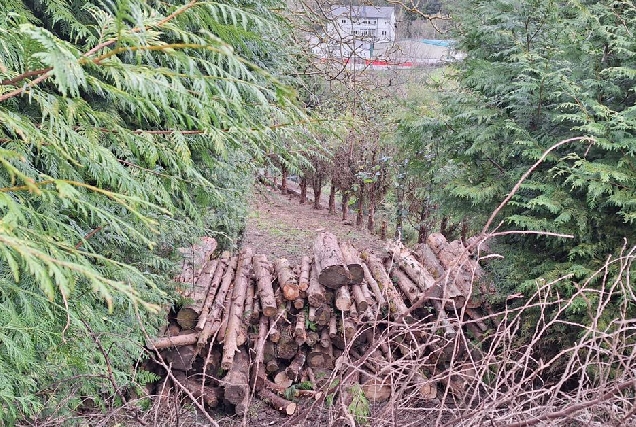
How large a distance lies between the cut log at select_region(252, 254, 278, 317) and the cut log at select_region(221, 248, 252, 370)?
153 millimetres

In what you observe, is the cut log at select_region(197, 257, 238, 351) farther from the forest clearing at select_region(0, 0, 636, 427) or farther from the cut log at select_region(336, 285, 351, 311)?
the cut log at select_region(336, 285, 351, 311)

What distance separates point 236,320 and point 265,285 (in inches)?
22.2

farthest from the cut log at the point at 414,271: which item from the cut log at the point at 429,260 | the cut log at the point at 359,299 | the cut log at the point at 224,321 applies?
the cut log at the point at 224,321

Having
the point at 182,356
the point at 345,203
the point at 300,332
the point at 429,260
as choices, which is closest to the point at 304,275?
the point at 300,332

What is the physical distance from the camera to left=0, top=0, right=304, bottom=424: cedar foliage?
3.55ft

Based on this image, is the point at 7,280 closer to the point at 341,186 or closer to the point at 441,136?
the point at 441,136

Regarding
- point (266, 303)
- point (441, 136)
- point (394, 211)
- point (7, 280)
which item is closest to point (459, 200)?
point (441, 136)

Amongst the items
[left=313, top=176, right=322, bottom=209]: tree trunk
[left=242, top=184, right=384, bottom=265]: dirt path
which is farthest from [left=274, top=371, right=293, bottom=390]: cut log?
[left=313, top=176, right=322, bottom=209]: tree trunk

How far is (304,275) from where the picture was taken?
4.74m

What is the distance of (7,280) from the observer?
6.65ft

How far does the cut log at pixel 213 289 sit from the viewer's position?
414 cm

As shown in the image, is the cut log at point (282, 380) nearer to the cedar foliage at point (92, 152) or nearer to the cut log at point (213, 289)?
the cut log at point (213, 289)

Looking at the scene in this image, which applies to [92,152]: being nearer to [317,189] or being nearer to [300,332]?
[300,332]

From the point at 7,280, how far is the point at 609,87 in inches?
173
